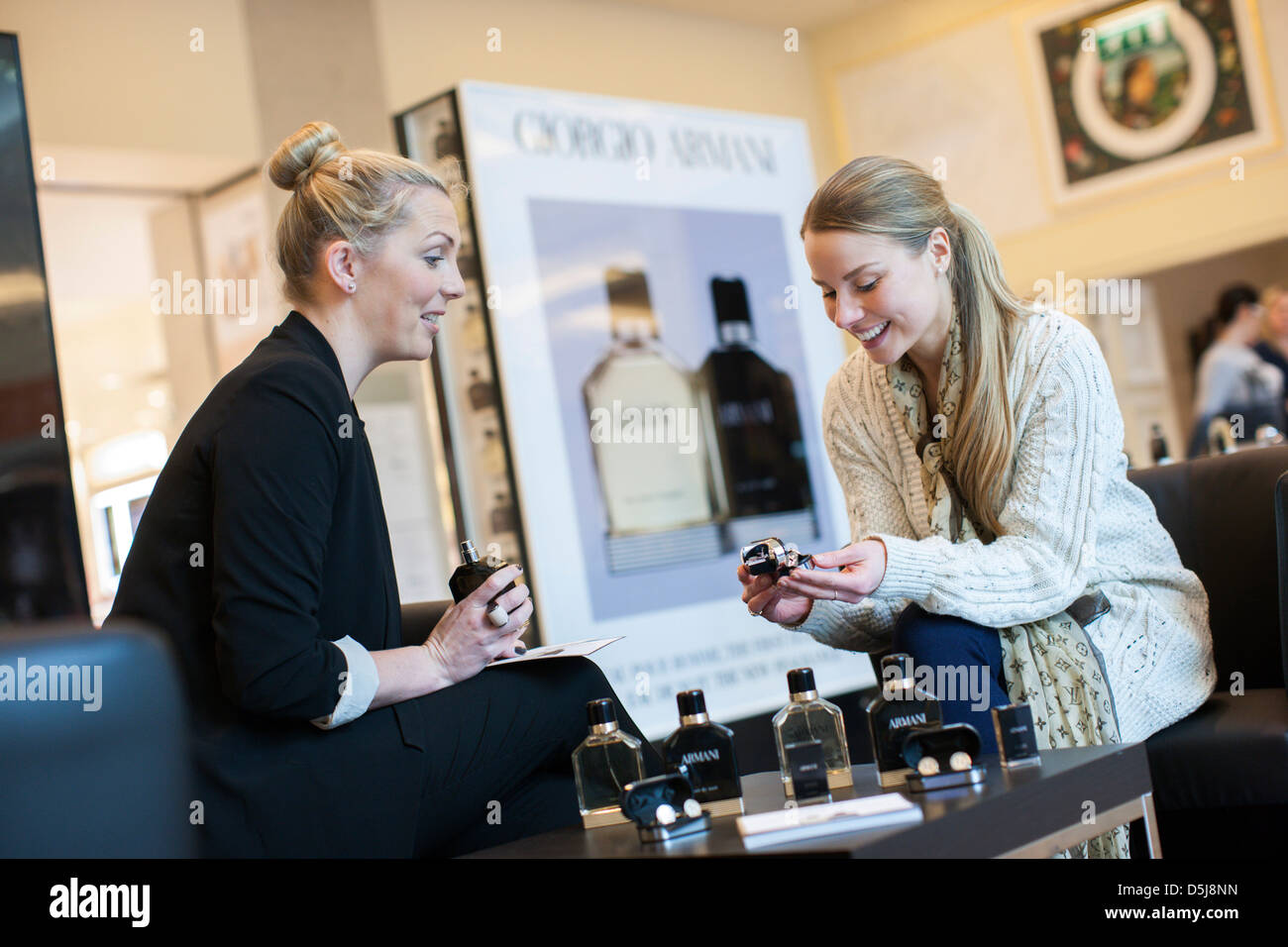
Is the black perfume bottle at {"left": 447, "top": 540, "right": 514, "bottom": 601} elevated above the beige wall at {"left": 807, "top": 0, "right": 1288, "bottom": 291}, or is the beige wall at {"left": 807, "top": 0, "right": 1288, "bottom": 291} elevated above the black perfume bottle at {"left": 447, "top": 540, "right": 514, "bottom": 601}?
the beige wall at {"left": 807, "top": 0, "right": 1288, "bottom": 291}

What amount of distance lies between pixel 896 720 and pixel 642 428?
247 cm

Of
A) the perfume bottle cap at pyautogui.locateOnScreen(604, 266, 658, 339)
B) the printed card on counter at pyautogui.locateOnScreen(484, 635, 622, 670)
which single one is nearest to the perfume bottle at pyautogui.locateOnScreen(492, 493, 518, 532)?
the perfume bottle cap at pyautogui.locateOnScreen(604, 266, 658, 339)

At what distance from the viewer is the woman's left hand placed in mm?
1616

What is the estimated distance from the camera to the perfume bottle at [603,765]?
142 centimetres

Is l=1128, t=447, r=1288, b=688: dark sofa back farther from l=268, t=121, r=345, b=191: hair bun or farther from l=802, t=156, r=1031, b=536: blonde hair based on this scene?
l=268, t=121, r=345, b=191: hair bun

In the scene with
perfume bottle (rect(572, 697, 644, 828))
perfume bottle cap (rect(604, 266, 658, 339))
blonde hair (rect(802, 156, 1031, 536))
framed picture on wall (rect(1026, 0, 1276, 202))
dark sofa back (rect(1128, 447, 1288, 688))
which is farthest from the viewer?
framed picture on wall (rect(1026, 0, 1276, 202))

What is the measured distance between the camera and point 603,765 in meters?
1.43

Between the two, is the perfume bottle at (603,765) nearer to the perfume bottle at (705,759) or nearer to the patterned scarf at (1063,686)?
the perfume bottle at (705,759)

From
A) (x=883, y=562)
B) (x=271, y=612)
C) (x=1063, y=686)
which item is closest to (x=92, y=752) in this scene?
(x=271, y=612)

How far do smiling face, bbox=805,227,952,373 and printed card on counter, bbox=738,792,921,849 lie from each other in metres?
0.86

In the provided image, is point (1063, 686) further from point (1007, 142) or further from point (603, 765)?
point (1007, 142)

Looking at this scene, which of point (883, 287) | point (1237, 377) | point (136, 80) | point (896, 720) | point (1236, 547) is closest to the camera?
point (896, 720)
